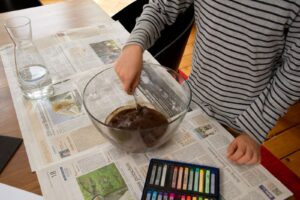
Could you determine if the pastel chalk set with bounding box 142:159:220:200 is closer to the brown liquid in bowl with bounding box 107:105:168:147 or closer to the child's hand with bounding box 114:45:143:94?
the brown liquid in bowl with bounding box 107:105:168:147

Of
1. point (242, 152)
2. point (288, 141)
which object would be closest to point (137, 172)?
point (242, 152)

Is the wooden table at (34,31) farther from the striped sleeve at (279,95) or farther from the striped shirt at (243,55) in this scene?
the striped sleeve at (279,95)

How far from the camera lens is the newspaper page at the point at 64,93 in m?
0.65

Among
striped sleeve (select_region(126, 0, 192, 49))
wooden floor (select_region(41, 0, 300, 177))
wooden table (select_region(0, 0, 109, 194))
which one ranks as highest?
striped sleeve (select_region(126, 0, 192, 49))

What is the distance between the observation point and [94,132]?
0.68 m

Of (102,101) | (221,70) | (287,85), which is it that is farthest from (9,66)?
(287,85)

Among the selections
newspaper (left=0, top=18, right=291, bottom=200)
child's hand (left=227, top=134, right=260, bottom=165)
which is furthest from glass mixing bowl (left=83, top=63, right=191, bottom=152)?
child's hand (left=227, top=134, right=260, bottom=165)

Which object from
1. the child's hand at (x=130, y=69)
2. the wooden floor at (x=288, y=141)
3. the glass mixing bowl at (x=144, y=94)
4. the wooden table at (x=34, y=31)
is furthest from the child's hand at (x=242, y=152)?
the wooden floor at (x=288, y=141)

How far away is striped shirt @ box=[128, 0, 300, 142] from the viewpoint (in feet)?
2.17

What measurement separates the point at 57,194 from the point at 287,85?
20.2 inches

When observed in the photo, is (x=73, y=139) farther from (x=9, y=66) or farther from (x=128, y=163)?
(x=9, y=66)

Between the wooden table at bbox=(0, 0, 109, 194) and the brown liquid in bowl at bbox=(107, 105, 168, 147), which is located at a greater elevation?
the brown liquid in bowl at bbox=(107, 105, 168, 147)

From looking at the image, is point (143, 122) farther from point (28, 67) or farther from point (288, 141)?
point (288, 141)

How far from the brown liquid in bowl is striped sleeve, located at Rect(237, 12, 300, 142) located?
221 millimetres
